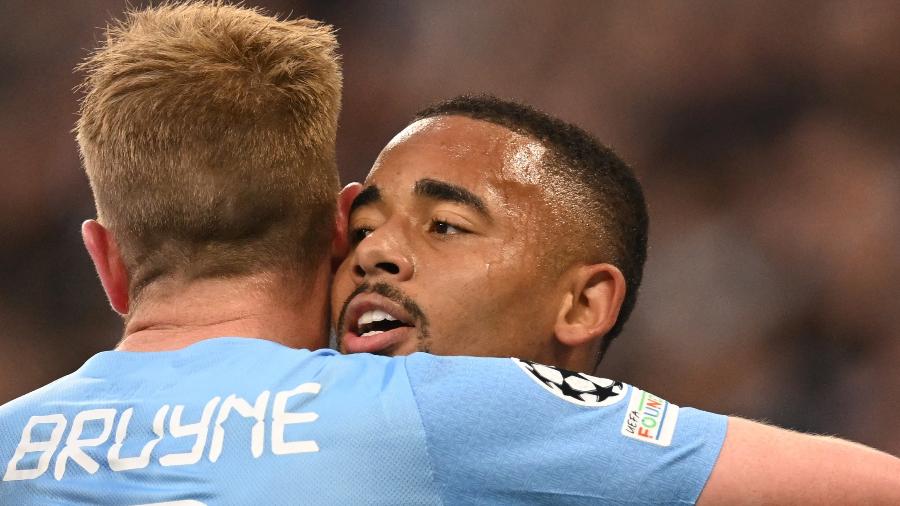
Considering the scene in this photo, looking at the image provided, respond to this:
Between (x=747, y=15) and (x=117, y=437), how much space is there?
480 centimetres

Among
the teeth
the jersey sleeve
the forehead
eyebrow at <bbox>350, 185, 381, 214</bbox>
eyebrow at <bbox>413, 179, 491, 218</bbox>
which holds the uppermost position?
the forehead

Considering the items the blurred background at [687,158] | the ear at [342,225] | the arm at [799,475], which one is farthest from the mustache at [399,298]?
the blurred background at [687,158]

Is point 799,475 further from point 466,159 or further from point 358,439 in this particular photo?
point 466,159

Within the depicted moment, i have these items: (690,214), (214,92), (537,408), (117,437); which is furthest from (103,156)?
(690,214)

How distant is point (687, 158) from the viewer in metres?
5.98

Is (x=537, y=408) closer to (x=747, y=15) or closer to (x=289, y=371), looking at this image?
(x=289, y=371)

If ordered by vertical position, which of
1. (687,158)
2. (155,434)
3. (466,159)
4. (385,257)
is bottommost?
(155,434)

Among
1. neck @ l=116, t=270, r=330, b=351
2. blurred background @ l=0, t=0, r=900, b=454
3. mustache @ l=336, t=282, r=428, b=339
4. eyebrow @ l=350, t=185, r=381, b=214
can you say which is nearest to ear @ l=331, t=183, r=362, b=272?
eyebrow @ l=350, t=185, r=381, b=214

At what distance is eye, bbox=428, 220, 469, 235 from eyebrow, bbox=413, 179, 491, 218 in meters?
0.06

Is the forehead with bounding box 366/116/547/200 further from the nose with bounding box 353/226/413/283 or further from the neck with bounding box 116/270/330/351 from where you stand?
the neck with bounding box 116/270/330/351

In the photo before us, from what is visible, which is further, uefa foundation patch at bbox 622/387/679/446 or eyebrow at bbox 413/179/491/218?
eyebrow at bbox 413/179/491/218

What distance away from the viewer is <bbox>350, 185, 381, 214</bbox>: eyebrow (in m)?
2.90

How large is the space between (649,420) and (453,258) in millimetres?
817

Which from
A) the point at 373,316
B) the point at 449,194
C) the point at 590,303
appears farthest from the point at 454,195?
the point at 590,303
